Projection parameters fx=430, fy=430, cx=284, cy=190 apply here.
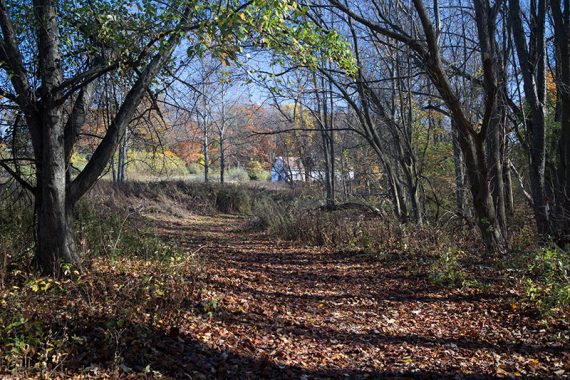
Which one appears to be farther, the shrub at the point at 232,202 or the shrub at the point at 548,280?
the shrub at the point at 232,202

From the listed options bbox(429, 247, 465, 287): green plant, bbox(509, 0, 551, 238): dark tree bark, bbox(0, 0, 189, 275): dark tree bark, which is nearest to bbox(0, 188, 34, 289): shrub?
bbox(0, 0, 189, 275): dark tree bark

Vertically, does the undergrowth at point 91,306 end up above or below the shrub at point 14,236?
below

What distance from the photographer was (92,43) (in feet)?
18.8

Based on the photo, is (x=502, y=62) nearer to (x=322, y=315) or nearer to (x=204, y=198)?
(x=322, y=315)

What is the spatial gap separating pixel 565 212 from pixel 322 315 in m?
5.31

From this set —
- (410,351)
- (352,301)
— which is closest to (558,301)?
(410,351)

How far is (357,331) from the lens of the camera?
480cm

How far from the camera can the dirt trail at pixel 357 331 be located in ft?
12.6

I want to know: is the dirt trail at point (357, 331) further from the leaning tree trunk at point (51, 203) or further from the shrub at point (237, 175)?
the shrub at point (237, 175)

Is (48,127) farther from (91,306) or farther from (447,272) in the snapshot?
(447,272)

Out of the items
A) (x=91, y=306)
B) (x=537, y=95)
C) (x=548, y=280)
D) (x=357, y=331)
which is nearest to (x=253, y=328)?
(x=357, y=331)

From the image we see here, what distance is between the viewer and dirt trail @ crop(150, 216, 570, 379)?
3840mm

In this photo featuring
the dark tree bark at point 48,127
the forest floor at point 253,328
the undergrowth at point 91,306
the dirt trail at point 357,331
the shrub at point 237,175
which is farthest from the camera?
the shrub at point 237,175

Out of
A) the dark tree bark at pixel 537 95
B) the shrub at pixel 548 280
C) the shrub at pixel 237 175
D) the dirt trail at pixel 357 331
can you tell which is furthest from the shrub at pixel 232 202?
the shrub at pixel 548 280
